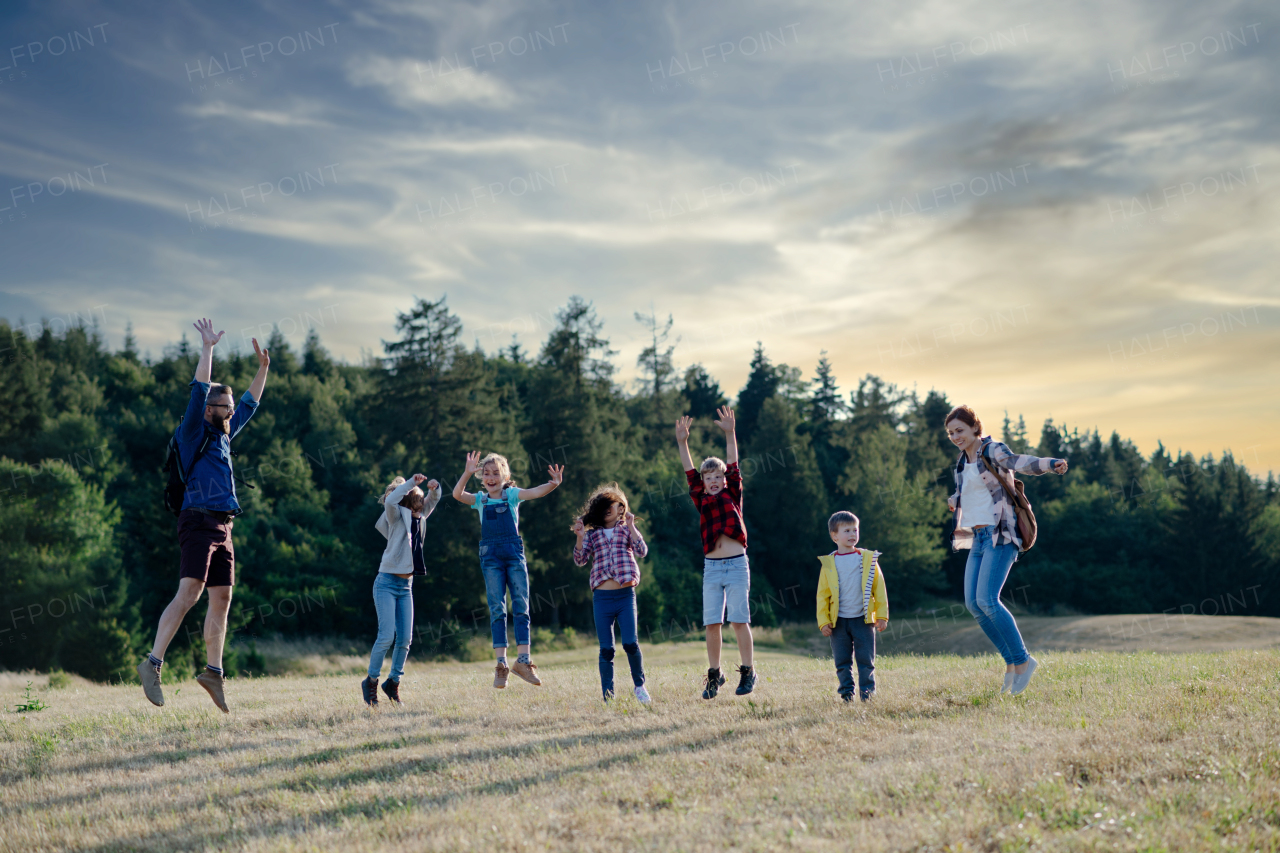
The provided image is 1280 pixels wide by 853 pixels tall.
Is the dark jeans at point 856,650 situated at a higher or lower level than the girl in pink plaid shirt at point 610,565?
lower

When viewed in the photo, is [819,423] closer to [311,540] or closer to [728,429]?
[311,540]

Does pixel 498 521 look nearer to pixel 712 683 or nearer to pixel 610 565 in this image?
pixel 610 565

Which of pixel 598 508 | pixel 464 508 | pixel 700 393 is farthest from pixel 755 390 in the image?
pixel 598 508

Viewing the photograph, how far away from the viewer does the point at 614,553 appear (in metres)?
8.91

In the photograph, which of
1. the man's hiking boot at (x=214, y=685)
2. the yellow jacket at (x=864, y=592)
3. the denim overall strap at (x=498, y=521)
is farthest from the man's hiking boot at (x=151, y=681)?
the yellow jacket at (x=864, y=592)

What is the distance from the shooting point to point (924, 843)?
13.1 ft

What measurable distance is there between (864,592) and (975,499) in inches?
53.9

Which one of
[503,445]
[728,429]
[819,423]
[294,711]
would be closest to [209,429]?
[294,711]

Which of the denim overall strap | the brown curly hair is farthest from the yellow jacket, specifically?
the denim overall strap

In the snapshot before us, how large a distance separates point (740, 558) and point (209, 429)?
5.30 m

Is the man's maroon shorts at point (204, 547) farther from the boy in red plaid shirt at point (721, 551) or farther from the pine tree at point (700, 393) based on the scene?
the pine tree at point (700, 393)

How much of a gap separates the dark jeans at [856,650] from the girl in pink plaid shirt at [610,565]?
7.01ft

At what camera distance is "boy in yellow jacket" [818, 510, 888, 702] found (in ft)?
26.1

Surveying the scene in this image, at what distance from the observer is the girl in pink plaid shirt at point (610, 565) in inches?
350
